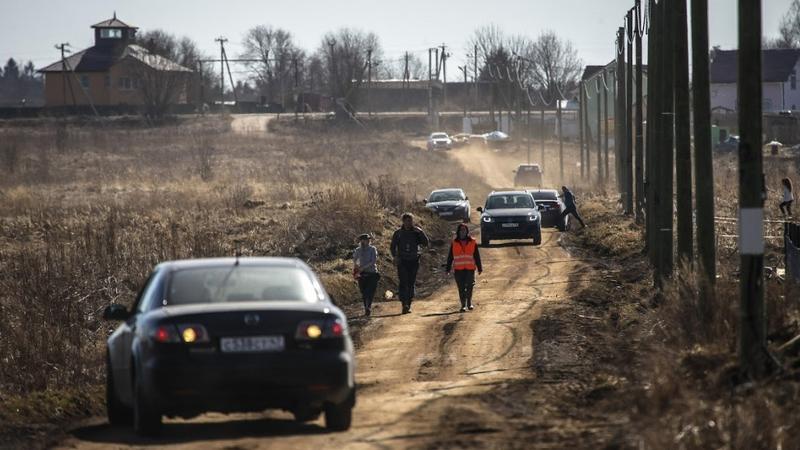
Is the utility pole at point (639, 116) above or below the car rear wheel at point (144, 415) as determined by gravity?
above

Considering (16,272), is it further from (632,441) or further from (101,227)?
(632,441)

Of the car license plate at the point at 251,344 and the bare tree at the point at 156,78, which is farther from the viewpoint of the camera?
the bare tree at the point at 156,78

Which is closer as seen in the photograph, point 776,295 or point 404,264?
point 776,295

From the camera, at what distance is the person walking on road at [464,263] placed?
2289 centimetres

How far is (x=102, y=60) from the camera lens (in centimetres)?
12862

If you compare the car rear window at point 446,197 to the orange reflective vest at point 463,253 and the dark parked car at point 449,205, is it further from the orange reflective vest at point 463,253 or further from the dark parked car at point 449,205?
the orange reflective vest at point 463,253

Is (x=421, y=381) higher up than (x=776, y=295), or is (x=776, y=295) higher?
(x=776, y=295)

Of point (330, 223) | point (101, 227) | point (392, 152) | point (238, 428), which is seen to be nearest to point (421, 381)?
point (238, 428)

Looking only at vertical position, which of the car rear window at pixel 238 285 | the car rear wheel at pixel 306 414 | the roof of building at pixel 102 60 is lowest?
the car rear wheel at pixel 306 414

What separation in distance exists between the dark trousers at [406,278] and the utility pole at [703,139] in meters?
6.40

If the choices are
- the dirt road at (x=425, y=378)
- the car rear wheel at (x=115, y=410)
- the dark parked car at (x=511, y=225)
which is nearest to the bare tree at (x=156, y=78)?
the dark parked car at (x=511, y=225)

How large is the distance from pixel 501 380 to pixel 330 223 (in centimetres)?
2059

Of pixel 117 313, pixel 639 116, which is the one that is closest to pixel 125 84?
pixel 639 116

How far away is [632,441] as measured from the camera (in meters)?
9.62
